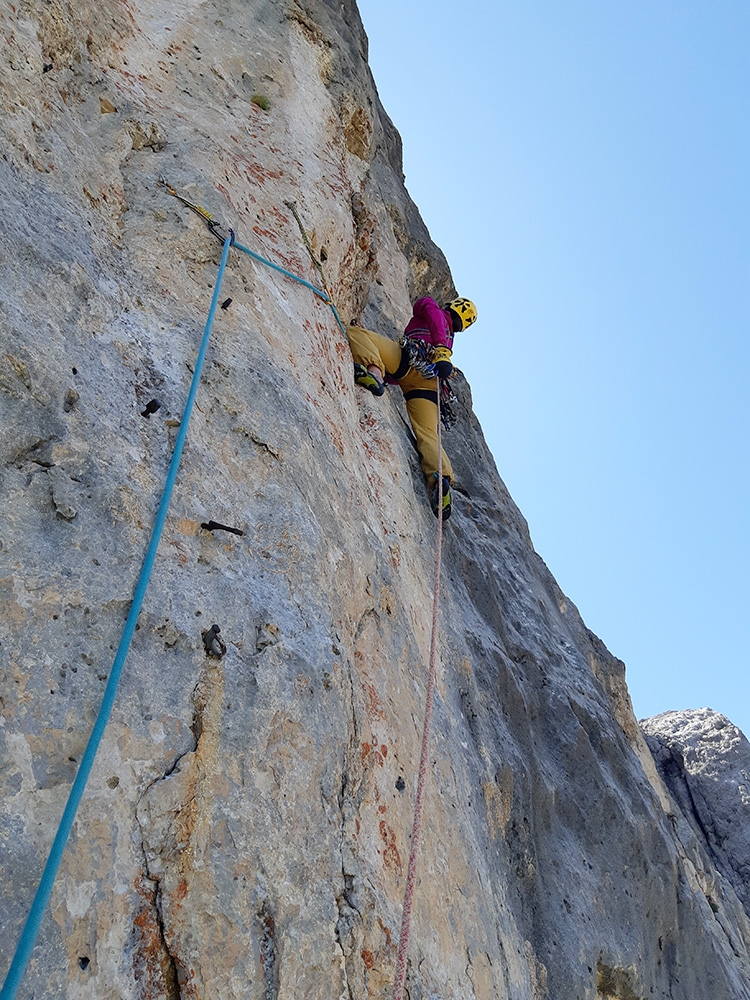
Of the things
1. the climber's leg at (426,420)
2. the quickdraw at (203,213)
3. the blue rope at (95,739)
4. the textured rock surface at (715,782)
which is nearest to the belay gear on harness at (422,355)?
the climber's leg at (426,420)

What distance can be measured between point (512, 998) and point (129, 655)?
2.88 metres

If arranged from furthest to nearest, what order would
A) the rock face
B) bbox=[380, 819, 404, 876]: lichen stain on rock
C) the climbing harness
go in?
the climbing harness, bbox=[380, 819, 404, 876]: lichen stain on rock, the rock face

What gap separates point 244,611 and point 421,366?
4077 millimetres

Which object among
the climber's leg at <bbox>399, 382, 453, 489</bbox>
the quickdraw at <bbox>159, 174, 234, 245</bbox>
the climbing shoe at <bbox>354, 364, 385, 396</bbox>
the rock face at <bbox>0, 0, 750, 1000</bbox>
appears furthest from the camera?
the climber's leg at <bbox>399, 382, 453, 489</bbox>

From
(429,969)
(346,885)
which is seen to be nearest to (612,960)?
(429,969)

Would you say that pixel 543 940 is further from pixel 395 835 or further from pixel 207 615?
pixel 207 615

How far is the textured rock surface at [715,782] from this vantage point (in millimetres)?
10047

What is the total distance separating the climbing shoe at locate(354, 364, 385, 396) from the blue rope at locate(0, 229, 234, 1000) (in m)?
2.15

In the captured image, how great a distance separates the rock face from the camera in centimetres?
229

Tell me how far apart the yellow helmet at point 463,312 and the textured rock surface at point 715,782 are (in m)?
6.17

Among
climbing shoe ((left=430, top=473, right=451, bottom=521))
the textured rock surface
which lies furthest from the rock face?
the textured rock surface

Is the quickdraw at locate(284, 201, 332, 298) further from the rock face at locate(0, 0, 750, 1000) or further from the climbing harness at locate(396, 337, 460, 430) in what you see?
the climbing harness at locate(396, 337, 460, 430)

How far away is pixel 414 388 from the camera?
6801mm

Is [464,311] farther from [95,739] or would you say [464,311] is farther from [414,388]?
[95,739]
